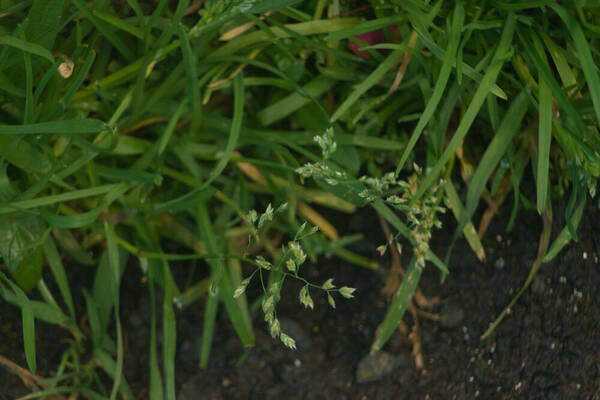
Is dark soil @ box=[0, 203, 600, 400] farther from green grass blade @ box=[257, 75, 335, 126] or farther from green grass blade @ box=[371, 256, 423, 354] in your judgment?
green grass blade @ box=[257, 75, 335, 126]

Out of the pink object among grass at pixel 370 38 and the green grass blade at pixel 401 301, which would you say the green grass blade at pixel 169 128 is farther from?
the green grass blade at pixel 401 301

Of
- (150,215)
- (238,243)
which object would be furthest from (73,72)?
(238,243)

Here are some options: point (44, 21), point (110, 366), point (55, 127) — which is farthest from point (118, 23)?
point (110, 366)

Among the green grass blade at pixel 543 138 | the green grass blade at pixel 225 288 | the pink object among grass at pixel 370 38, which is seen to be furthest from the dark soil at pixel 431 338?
the pink object among grass at pixel 370 38

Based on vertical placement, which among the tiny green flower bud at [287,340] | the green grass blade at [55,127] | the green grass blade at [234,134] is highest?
the green grass blade at [55,127]

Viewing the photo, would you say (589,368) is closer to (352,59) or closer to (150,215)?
(352,59)

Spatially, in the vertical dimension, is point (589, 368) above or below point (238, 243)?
below
